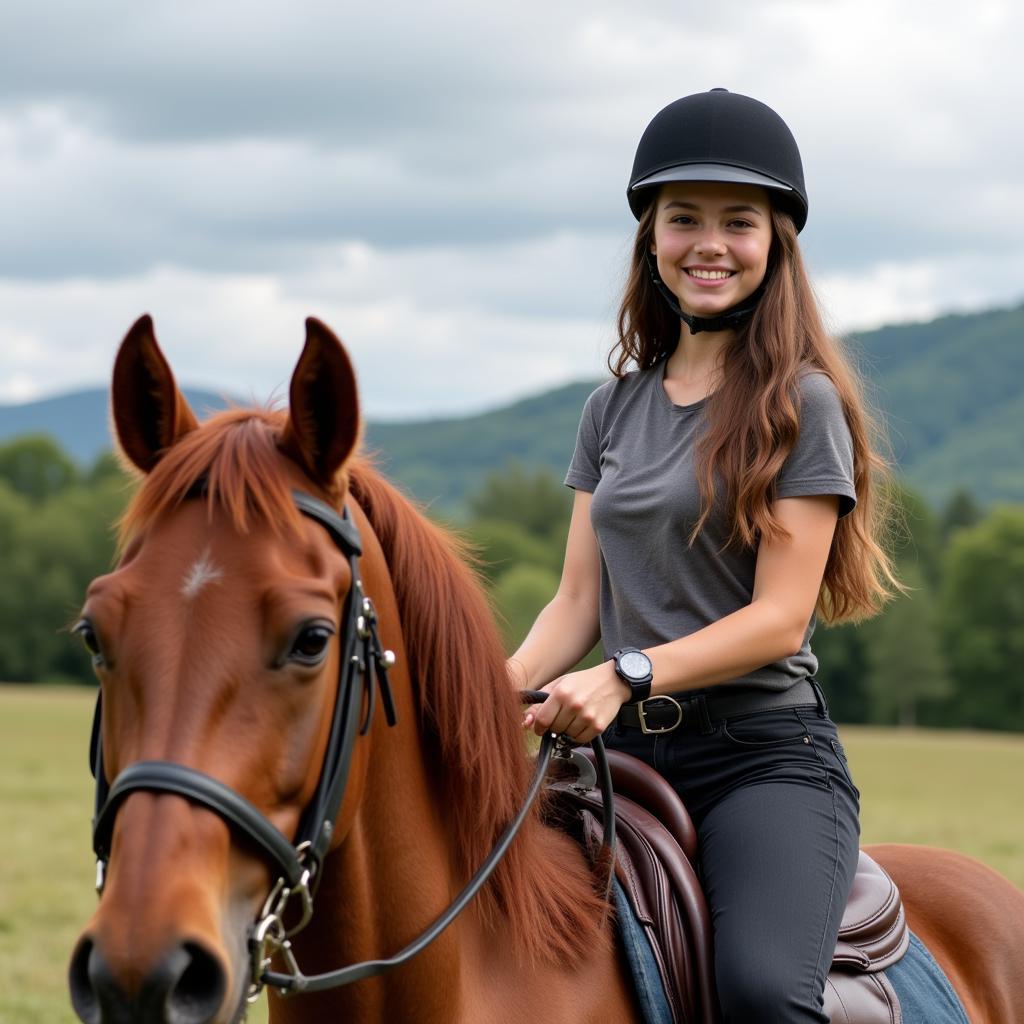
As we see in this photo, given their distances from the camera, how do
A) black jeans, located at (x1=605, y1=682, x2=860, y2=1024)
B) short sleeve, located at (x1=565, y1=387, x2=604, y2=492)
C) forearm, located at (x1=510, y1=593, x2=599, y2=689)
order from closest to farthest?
black jeans, located at (x1=605, y1=682, x2=860, y2=1024) < forearm, located at (x1=510, y1=593, x2=599, y2=689) < short sleeve, located at (x1=565, y1=387, x2=604, y2=492)

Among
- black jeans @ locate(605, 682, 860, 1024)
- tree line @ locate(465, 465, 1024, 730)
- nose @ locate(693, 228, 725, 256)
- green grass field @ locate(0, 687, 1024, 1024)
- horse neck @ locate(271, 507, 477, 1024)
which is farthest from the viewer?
tree line @ locate(465, 465, 1024, 730)

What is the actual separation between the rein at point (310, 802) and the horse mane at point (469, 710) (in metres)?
0.19

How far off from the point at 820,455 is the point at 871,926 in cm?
132

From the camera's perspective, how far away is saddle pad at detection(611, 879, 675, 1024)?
137 inches

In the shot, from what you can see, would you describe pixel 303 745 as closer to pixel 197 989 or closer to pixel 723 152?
pixel 197 989

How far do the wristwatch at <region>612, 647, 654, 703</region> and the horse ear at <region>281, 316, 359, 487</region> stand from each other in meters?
0.98

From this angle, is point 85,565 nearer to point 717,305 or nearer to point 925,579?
point 925,579

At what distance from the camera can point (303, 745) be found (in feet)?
8.69

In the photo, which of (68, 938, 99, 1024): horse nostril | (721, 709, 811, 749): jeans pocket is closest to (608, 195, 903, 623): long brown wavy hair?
(721, 709, 811, 749): jeans pocket

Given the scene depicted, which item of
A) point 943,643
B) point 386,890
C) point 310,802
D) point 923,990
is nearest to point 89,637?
point 310,802

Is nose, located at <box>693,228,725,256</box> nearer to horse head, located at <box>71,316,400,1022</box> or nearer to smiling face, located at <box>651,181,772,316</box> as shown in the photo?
smiling face, located at <box>651,181,772,316</box>

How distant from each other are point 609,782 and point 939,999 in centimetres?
132

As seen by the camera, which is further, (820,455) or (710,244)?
(710,244)

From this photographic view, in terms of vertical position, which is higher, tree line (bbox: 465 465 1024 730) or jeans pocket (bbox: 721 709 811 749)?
jeans pocket (bbox: 721 709 811 749)
